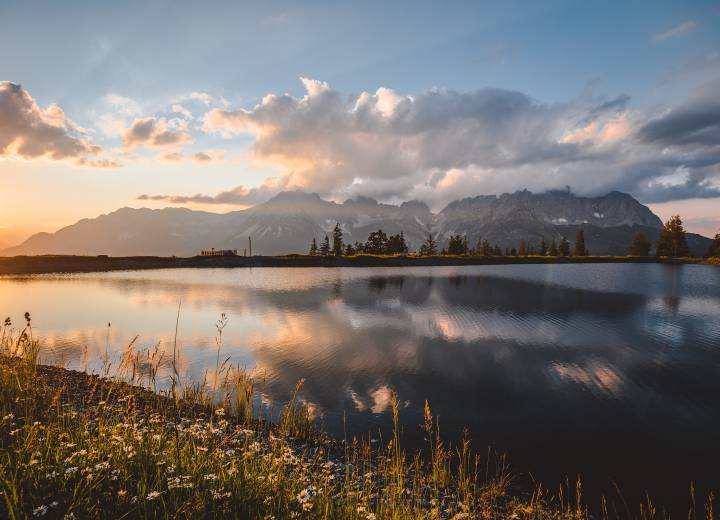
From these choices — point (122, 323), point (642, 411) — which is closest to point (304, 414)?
point (642, 411)

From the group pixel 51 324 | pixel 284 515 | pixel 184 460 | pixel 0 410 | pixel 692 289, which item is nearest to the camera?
pixel 284 515

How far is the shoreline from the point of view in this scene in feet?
403

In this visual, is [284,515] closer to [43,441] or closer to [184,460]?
[184,460]

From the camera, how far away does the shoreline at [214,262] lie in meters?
123

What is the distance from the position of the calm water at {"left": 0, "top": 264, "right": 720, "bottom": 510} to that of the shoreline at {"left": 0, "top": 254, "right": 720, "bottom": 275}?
257 ft

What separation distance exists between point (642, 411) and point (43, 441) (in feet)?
84.6

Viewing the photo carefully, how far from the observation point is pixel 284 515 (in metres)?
7.39

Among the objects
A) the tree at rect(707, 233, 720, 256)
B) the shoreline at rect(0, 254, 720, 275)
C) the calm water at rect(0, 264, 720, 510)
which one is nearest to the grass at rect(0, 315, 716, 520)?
the calm water at rect(0, 264, 720, 510)

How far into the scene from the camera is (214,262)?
147500mm

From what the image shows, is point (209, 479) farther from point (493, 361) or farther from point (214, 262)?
point (214, 262)

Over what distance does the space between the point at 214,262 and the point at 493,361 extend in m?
139

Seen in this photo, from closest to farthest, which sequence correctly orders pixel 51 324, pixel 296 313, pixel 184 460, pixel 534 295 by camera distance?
1. pixel 184 460
2. pixel 51 324
3. pixel 296 313
4. pixel 534 295

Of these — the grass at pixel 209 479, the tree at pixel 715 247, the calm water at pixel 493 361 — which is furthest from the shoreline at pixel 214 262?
the grass at pixel 209 479

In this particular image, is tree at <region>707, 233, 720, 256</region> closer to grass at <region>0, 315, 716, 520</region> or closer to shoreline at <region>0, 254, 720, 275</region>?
shoreline at <region>0, 254, 720, 275</region>
